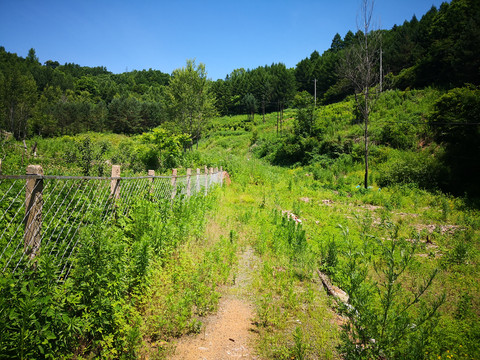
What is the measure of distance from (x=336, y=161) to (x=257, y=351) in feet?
68.1

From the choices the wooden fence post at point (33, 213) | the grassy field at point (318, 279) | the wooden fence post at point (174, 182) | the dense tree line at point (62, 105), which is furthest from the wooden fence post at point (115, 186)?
the dense tree line at point (62, 105)

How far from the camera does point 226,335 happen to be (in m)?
3.21

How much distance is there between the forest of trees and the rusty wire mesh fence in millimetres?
17805

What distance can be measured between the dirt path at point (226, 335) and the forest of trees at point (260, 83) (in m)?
18.5

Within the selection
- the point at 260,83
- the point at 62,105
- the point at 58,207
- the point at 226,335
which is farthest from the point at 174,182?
the point at 260,83

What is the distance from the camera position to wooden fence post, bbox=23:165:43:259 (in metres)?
2.41

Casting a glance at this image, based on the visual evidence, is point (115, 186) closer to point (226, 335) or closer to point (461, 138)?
point (226, 335)

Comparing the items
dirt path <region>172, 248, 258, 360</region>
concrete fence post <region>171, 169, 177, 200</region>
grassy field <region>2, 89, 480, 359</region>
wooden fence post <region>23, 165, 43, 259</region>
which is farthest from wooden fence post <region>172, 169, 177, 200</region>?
wooden fence post <region>23, 165, 43, 259</region>

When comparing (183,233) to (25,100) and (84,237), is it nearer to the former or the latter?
(84,237)

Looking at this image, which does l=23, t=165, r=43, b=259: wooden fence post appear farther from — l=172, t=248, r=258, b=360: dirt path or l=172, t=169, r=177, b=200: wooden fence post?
l=172, t=169, r=177, b=200: wooden fence post

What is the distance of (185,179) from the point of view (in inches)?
301

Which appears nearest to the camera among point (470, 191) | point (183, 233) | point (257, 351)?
point (257, 351)

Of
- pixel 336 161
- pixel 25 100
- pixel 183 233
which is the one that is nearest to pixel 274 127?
pixel 336 161

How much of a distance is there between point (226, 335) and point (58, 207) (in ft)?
9.04
